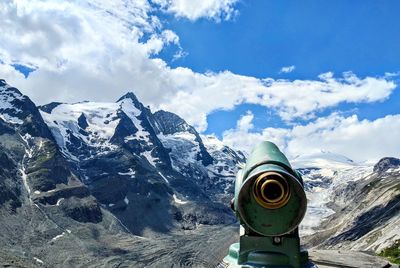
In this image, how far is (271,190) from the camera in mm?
7180

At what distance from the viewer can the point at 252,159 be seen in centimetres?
764

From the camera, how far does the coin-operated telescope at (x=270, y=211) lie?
7.11 metres

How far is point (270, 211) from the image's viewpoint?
7238mm

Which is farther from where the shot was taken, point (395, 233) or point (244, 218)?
point (395, 233)

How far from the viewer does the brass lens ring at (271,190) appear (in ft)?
23.1

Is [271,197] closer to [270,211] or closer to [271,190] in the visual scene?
[271,190]

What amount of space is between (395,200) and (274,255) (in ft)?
539

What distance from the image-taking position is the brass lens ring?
7.04 m

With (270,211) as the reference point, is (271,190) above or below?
above

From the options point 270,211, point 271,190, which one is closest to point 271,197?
point 271,190

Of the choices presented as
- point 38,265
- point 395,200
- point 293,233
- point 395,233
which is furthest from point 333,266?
point 38,265

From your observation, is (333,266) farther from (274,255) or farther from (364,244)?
(364,244)

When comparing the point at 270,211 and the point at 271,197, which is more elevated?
the point at 271,197

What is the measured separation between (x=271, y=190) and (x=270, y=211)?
31cm
